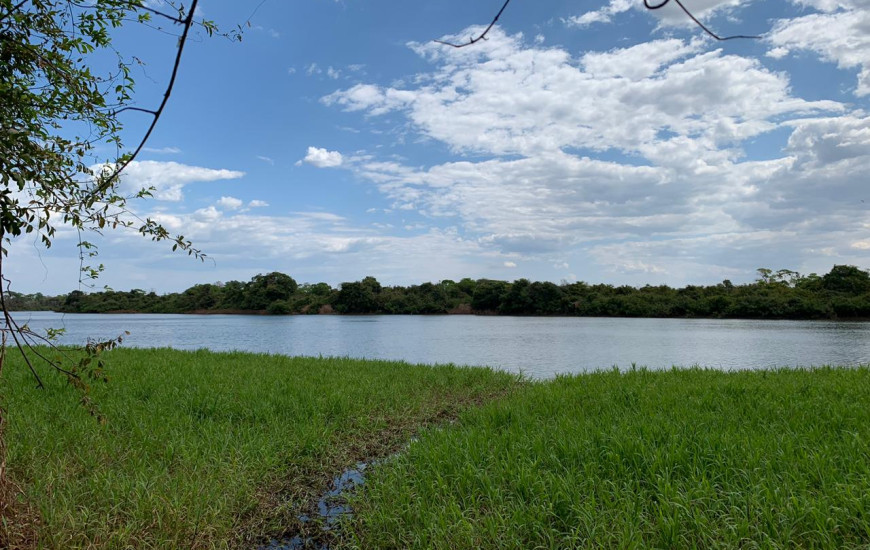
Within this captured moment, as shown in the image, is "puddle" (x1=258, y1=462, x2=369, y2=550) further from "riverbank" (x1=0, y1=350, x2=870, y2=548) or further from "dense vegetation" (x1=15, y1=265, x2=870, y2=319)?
"dense vegetation" (x1=15, y1=265, x2=870, y2=319)

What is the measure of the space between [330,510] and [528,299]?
59.1 m

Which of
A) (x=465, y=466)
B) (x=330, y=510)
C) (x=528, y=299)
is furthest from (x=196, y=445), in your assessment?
(x=528, y=299)

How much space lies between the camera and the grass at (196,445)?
3826 millimetres

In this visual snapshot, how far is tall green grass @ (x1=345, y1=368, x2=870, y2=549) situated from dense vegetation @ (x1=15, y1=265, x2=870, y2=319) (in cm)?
4421

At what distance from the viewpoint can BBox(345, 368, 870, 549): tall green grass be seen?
3.37m

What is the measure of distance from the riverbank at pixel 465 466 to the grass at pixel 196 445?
0.07 feet

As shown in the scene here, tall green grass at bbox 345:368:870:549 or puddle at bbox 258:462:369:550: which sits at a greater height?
tall green grass at bbox 345:368:870:549

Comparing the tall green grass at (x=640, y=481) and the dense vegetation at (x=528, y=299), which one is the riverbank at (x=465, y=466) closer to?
the tall green grass at (x=640, y=481)

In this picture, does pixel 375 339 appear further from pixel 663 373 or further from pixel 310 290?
pixel 310 290

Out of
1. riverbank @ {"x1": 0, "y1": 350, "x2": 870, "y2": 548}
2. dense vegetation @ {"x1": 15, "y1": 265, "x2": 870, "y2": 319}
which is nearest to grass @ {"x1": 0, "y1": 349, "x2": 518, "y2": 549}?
riverbank @ {"x1": 0, "y1": 350, "x2": 870, "y2": 548}

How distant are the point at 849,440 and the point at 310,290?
245 ft

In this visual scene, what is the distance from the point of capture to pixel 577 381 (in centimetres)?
945

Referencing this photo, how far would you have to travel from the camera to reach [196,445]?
531cm

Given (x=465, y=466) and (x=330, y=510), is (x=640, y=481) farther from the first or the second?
(x=330, y=510)
